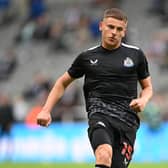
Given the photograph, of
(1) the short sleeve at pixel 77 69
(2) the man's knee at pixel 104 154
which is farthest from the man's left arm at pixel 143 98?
(1) the short sleeve at pixel 77 69

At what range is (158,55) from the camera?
2803cm

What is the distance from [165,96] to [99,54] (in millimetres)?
15917

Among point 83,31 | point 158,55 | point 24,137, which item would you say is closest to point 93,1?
point 83,31

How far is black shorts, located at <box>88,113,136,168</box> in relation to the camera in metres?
9.85

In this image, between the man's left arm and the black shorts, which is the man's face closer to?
the man's left arm

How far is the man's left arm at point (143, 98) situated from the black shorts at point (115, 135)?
1.39ft

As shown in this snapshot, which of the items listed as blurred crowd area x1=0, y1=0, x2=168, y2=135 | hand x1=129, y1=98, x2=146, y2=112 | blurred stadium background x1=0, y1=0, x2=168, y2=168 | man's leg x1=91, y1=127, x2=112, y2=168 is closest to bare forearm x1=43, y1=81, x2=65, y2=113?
man's leg x1=91, y1=127, x2=112, y2=168

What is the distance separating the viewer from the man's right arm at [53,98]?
10.0 meters

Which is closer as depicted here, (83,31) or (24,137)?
(24,137)

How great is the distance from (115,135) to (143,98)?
554 mm

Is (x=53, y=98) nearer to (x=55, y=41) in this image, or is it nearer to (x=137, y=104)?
(x=137, y=104)

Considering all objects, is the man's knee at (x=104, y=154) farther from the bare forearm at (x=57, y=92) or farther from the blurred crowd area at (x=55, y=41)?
the blurred crowd area at (x=55, y=41)

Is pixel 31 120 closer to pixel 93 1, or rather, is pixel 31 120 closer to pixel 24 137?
pixel 24 137

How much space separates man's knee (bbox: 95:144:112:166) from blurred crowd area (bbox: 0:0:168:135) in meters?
15.9
